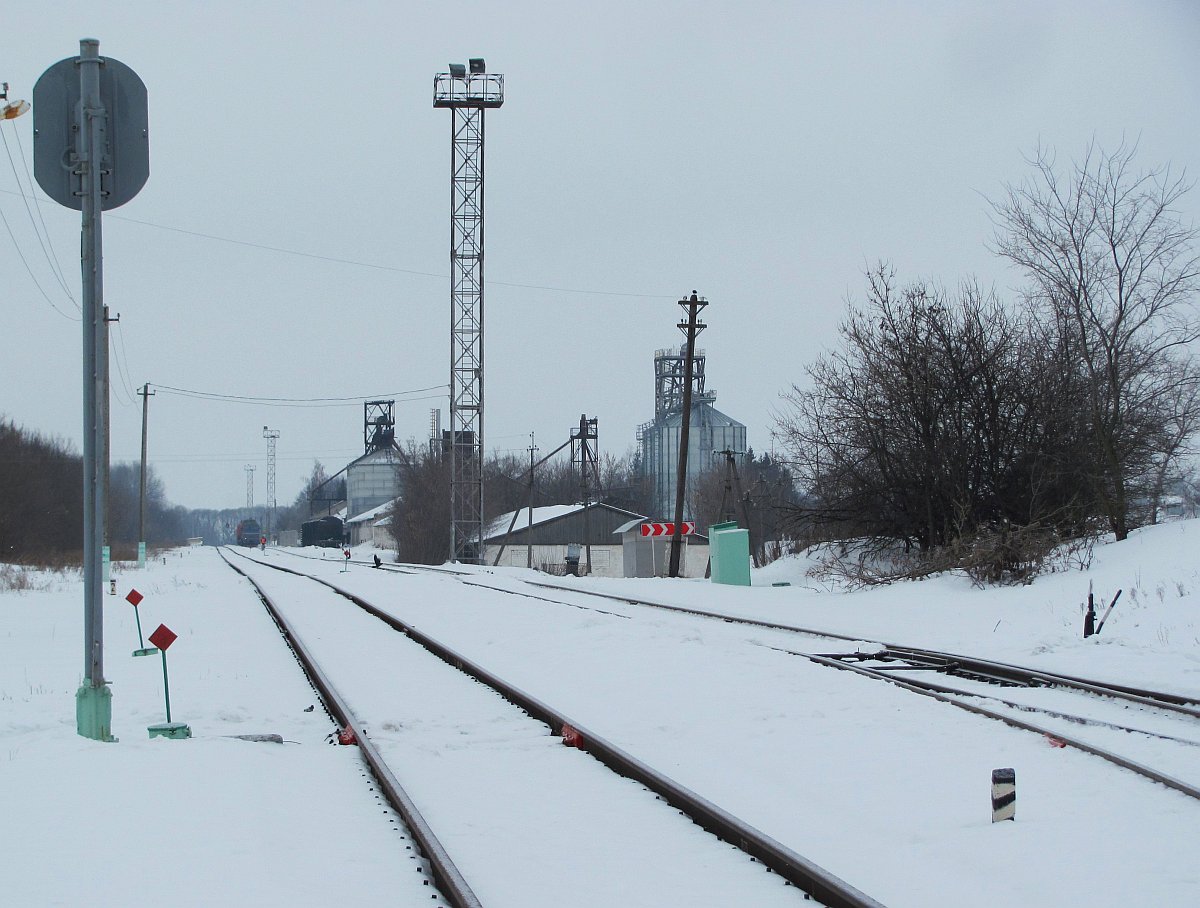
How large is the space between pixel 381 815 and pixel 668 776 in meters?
1.90

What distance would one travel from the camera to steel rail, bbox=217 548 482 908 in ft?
16.2

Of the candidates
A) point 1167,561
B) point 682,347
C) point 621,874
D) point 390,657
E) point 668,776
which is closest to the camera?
point 621,874

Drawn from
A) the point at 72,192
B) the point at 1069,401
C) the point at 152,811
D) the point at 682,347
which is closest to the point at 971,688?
the point at 152,811

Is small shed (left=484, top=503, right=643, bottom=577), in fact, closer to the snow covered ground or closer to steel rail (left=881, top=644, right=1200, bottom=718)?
the snow covered ground

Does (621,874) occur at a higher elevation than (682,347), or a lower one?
lower

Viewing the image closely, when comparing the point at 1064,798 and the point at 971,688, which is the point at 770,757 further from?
the point at 971,688

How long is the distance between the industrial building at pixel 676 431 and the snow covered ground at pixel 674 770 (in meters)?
81.1

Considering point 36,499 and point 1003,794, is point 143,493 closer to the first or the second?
point 36,499

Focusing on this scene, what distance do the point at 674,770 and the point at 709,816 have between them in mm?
1520

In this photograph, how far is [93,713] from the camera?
28.2 feet

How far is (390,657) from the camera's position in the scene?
1446cm

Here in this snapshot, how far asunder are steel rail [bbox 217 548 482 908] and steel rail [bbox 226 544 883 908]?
1431mm

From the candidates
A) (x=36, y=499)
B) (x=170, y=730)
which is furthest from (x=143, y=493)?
(x=170, y=730)

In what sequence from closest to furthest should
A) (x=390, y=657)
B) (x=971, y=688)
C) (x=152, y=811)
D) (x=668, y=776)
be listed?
(x=152, y=811)
(x=668, y=776)
(x=971, y=688)
(x=390, y=657)
